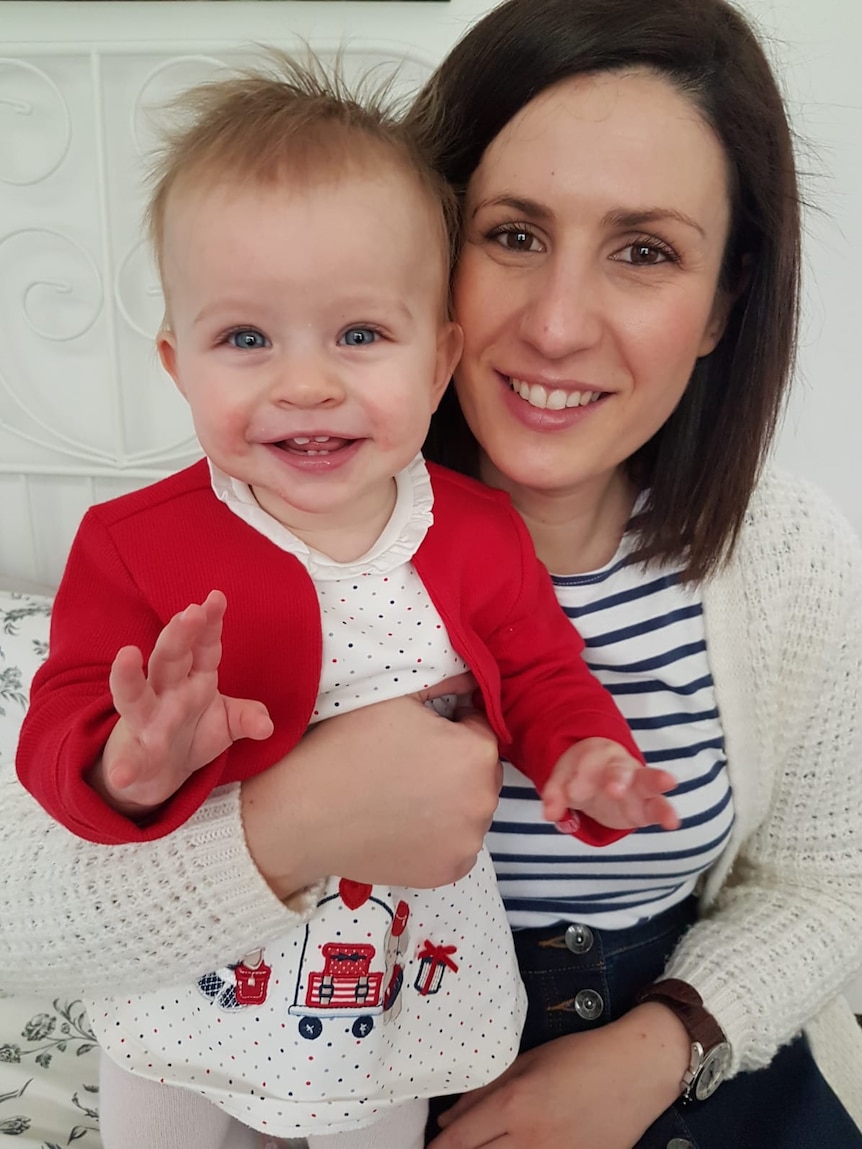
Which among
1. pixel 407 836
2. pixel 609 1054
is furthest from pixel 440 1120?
pixel 407 836

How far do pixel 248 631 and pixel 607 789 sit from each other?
1.06ft

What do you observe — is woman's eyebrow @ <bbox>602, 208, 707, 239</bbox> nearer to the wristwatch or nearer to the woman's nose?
the woman's nose

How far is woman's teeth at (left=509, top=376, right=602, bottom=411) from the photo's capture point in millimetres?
923

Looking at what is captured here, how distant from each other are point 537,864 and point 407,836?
0.34 metres

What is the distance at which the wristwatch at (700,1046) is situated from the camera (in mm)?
1034

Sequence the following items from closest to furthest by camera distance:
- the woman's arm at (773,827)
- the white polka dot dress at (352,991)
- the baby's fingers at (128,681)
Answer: the baby's fingers at (128,681), the white polka dot dress at (352,991), the woman's arm at (773,827)

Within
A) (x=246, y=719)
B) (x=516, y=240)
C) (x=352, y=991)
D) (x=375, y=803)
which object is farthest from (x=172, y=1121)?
(x=516, y=240)

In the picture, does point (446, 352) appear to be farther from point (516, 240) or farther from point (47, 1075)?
point (47, 1075)

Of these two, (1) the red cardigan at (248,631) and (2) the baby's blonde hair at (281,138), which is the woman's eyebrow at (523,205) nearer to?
(2) the baby's blonde hair at (281,138)

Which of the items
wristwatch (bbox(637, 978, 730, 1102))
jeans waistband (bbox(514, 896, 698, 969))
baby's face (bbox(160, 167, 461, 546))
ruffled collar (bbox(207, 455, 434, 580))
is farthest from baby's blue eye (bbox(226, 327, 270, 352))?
wristwatch (bbox(637, 978, 730, 1102))

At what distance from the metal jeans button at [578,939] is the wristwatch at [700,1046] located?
0.36 ft

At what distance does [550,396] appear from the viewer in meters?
0.93

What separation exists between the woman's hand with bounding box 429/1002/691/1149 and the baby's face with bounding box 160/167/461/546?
68 cm

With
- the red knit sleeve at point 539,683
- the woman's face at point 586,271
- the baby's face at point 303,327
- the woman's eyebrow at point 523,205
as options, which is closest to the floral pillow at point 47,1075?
the red knit sleeve at point 539,683
